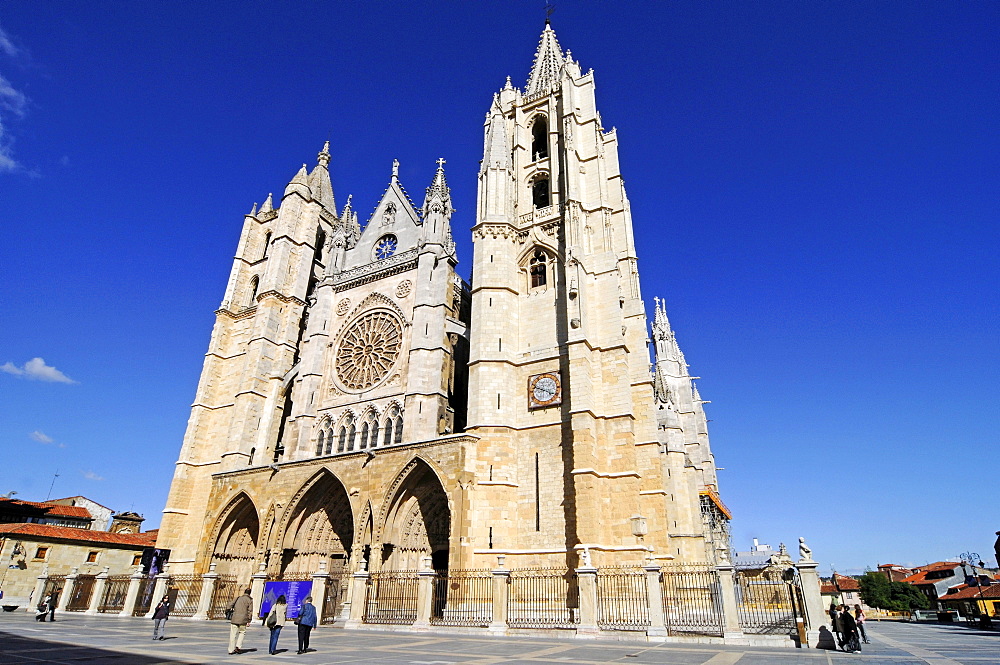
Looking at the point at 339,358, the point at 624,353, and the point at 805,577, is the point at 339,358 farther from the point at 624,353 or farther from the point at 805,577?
the point at 805,577

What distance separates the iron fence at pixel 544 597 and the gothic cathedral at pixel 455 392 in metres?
0.74

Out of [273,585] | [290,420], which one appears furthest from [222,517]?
[273,585]

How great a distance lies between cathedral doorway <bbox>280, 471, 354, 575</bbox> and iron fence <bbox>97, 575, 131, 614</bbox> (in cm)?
534

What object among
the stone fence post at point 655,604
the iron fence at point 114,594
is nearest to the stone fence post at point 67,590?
the iron fence at point 114,594

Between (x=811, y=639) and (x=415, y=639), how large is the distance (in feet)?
26.8

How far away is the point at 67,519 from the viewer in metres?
38.6

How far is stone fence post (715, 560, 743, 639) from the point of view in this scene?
451 inches

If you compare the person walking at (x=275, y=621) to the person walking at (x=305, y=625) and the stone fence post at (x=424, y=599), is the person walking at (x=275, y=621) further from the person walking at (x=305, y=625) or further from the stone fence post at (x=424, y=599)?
the stone fence post at (x=424, y=599)

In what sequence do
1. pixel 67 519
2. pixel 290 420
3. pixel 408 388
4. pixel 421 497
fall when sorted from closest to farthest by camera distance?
pixel 421 497, pixel 408 388, pixel 290 420, pixel 67 519

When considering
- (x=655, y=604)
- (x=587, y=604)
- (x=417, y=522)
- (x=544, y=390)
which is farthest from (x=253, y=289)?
(x=655, y=604)

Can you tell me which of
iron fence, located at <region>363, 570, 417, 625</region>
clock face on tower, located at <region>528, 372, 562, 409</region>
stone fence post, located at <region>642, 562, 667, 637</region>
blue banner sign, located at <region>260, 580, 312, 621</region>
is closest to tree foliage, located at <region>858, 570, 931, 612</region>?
clock face on tower, located at <region>528, 372, 562, 409</region>

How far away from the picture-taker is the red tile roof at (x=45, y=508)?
1355 inches

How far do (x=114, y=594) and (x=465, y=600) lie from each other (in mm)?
13730

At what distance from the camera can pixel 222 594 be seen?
21.2 m
